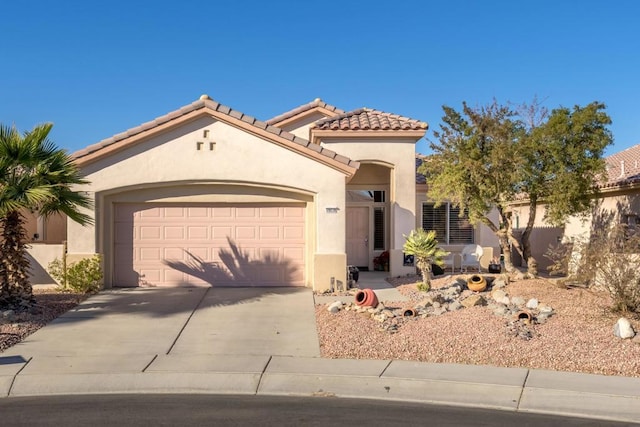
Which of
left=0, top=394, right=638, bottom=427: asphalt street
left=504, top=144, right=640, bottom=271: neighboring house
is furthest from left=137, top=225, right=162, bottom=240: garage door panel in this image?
left=504, top=144, right=640, bottom=271: neighboring house

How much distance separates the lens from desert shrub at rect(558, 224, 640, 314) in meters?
9.92

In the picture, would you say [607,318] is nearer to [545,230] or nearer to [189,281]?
[189,281]

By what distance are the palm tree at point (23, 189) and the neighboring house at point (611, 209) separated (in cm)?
1148

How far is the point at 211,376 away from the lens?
7.54 m

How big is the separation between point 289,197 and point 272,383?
7384 millimetres

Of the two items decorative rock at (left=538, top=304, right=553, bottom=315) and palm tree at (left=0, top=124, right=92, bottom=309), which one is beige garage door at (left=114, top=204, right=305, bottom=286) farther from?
decorative rock at (left=538, top=304, right=553, bottom=315)

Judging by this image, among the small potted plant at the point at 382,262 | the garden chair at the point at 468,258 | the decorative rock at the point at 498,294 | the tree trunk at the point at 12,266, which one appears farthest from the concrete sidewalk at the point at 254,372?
the garden chair at the point at 468,258

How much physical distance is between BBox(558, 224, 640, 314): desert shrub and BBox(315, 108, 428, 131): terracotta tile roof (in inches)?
269

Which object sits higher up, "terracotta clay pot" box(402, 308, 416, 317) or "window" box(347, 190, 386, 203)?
"window" box(347, 190, 386, 203)

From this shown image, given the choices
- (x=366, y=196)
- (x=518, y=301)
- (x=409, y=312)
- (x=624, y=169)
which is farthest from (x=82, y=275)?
(x=624, y=169)

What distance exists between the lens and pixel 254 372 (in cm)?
766

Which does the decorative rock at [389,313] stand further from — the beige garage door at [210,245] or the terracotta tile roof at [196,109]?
the terracotta tile roof at [196,109]

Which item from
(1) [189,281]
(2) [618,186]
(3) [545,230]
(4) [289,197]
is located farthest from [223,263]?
(3) [545,230]

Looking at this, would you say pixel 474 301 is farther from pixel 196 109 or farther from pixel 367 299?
pixel 196 109
